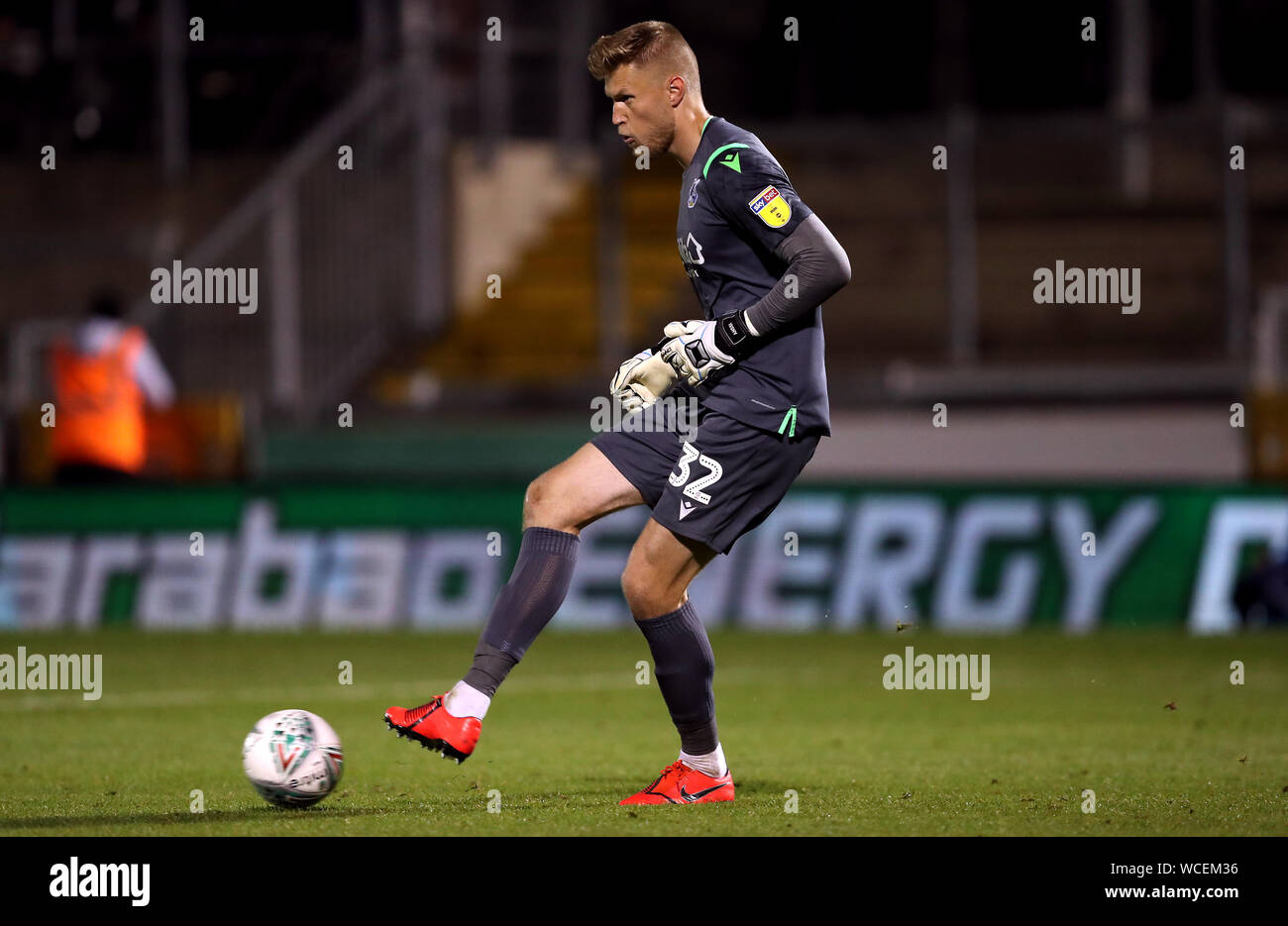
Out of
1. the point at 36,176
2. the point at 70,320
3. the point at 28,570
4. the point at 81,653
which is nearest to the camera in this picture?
the point at 81,653

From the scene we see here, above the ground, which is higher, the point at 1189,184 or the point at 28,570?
the point at 1189,184

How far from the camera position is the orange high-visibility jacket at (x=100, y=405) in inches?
588

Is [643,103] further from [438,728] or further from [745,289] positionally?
[438,728]

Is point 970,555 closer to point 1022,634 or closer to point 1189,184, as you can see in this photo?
point 1022,634

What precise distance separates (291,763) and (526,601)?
2.70ft

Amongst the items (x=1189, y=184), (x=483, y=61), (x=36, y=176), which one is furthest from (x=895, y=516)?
(x=36, y=176)

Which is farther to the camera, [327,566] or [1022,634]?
[327,566]

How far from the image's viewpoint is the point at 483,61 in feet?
60.0

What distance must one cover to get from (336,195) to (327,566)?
11.6ft

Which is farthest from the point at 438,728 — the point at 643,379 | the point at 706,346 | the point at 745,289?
the point at 745,289

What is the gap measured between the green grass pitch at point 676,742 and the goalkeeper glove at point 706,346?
1.28m

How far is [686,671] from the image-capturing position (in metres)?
6.70

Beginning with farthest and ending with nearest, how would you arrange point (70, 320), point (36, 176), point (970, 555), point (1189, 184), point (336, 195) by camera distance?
point (36, 176) → point (70, 320) → point (336, 195) → point (1189, 184) → point (970, 555)

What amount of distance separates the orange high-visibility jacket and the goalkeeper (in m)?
8.87
